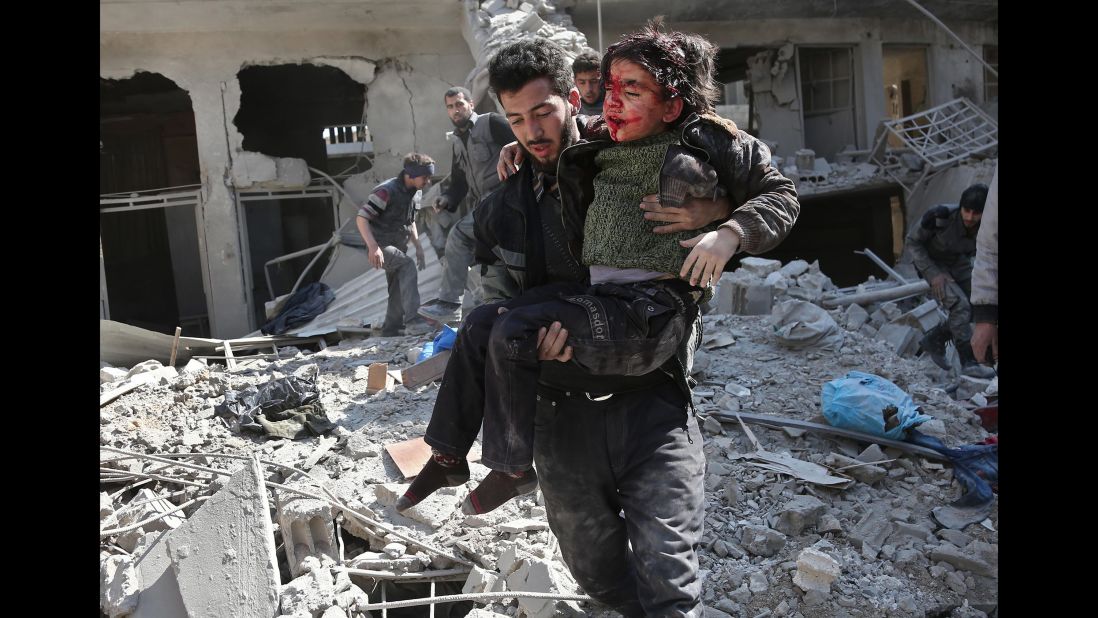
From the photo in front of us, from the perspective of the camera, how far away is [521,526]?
365 cm

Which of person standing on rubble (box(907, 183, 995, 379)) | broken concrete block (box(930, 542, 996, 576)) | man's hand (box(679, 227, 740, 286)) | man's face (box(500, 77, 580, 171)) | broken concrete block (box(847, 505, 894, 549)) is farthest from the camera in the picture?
person standing on rubble (box(907, 183, 995, 379))

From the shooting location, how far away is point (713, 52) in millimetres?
2344

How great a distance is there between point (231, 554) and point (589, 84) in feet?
10.9

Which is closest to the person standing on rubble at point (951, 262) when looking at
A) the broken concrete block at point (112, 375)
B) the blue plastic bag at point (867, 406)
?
the blue plastic bag at point (867, 406)

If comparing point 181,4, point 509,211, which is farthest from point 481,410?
point 181,4

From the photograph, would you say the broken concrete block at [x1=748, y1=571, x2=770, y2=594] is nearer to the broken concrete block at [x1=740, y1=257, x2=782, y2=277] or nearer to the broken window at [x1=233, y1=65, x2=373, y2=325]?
the broken concrete block at [x1=740, y1=257, x2=782, y2=277]

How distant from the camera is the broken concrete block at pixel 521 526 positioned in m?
3.65

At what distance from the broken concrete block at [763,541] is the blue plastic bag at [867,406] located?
3.72ft

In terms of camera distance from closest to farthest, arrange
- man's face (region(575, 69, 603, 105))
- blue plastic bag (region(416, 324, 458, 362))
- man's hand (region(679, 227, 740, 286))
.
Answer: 1. man's hand (region(679, 227, 740, 286))
2. man's face (region(575, 69, 603, 105))
3. blue plastic bag (region(416, 324, 458, 362))

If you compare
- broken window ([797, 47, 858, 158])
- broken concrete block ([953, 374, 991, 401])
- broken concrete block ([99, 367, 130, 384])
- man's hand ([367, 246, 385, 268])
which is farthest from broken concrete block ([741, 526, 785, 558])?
broken window ([797, 47, 858, 158])

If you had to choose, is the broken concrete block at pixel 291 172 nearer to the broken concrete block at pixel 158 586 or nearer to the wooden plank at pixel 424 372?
the wooden plank at pixel 424 372

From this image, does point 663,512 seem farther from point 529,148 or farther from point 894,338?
point 894,338

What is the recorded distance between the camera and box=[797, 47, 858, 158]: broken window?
1326 cm

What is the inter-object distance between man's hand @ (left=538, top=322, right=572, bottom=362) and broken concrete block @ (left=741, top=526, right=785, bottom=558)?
5.75 feet
